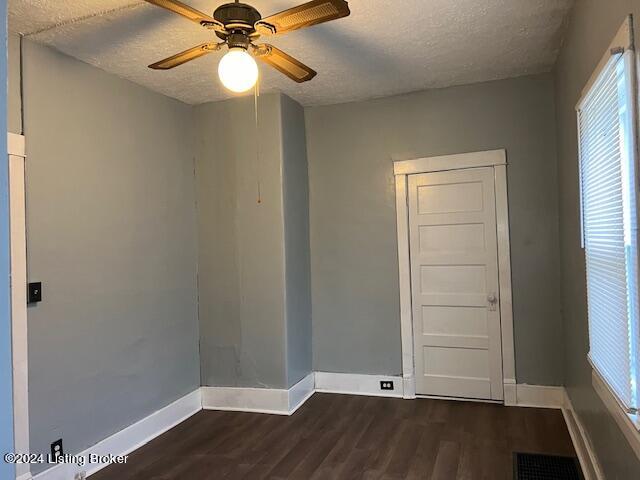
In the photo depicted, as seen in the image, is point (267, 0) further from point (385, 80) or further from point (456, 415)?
point (456, 415)

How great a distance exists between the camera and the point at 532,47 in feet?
10.7

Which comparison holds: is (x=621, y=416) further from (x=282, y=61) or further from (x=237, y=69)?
(x=282, y=61)

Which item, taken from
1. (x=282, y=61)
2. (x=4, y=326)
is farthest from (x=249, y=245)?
(x=4, y=326)

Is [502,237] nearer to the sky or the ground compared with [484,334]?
nearer to the sky

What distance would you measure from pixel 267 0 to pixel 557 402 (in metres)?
3.58

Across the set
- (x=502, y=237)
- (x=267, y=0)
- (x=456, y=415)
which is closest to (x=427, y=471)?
(x=456, y=415)

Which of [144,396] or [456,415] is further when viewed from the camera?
[456,415]

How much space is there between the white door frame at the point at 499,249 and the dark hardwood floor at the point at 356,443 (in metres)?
0.29

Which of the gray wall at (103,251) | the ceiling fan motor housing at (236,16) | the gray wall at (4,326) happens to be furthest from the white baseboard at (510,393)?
the gray wall at (4,326)

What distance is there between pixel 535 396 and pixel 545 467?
1062 millimetres

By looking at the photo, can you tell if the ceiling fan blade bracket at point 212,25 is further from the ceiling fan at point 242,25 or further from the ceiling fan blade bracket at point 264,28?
the ceiling fan blade bracket at point 264,28

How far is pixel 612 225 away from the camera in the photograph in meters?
1.93

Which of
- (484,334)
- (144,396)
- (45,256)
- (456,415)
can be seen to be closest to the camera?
(45,256)

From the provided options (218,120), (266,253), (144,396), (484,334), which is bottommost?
(144,396)
